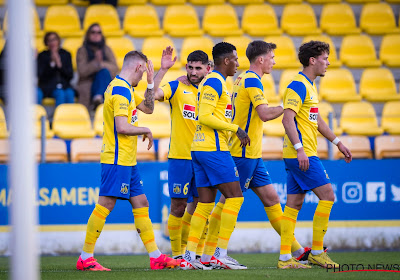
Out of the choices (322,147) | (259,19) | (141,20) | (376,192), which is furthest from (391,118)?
(141,20)

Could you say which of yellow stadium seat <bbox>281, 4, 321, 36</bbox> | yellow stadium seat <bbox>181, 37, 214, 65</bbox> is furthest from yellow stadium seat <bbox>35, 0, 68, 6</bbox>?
yellow stadium seat <bbox>281, 4, 321, 36</bbox>

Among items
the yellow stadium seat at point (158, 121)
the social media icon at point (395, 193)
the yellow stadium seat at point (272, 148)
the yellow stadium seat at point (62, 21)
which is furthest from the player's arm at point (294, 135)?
the yellow stadium seat at point (62, 21)

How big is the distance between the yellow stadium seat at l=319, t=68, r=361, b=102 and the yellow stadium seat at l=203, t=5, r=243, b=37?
213 cm

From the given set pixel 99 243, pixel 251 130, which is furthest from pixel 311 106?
pixel 99 243

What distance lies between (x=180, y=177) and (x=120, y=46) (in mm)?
6536

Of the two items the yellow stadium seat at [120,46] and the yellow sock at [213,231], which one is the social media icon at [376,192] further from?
the yellow stadium seat at [120,46]

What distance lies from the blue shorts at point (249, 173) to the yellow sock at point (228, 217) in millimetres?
382

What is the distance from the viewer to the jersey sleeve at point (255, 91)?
6809 mm

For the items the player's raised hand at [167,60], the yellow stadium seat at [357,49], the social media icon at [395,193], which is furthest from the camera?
the yellow stadium seat at [357,49]

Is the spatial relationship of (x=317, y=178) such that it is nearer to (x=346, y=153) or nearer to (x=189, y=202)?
(x=346, y=153)

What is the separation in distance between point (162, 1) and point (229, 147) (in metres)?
8.02

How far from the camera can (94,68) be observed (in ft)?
38.8

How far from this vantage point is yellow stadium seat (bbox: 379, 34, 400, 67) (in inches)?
534

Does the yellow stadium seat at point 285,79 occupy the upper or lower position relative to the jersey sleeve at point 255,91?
upper
